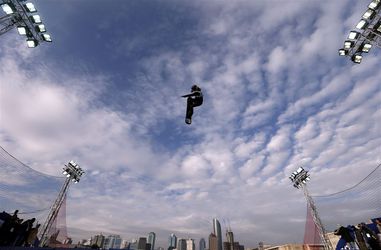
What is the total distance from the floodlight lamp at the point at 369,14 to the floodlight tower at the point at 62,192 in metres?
29.5

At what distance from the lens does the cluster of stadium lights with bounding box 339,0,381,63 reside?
13126 mm

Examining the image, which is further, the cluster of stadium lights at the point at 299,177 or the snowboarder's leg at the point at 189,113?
the cluster of stadium lights at the point at 299,177

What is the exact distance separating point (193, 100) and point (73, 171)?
2173cm

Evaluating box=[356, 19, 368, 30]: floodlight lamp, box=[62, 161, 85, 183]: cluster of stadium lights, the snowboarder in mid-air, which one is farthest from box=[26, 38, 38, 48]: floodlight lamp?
box=[356, 19, 368, 30]: floodlight lamp

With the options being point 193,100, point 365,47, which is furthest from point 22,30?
point 365,47

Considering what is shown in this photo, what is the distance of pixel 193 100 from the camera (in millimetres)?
10625

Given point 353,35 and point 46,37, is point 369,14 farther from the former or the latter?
point 46,37

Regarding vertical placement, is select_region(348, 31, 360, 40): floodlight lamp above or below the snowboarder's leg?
above

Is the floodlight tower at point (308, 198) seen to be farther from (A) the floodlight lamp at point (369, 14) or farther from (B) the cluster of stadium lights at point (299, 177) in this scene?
(A) the floodlight lamp at point (369, 14)

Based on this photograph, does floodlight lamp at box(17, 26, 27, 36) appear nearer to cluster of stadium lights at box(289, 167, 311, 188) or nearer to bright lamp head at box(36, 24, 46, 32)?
bright lamp head at box(36, 24, 46, 32)

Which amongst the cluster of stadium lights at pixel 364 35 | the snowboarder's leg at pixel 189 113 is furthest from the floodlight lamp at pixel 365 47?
the snowboarder's leg at pixel 189 113

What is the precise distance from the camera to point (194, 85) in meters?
11.0

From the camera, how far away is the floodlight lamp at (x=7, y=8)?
12.1 metres

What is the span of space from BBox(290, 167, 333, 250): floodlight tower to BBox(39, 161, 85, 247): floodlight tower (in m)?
26.6
